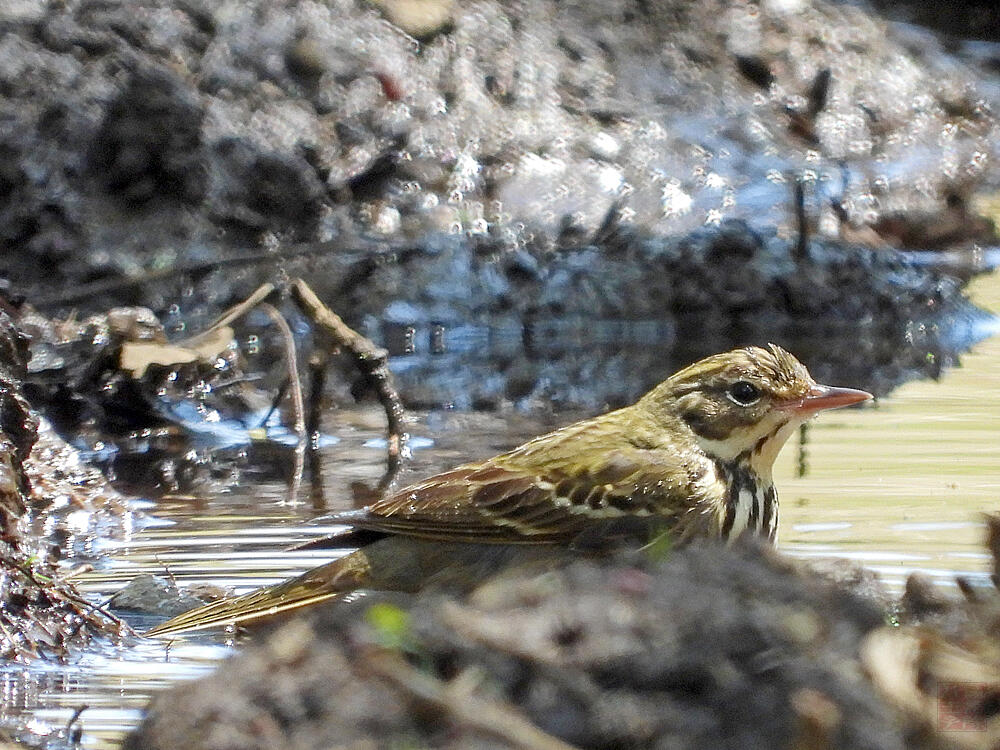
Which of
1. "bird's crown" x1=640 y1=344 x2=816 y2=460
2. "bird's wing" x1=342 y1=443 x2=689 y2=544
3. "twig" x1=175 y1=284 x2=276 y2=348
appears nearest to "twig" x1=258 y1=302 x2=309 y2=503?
"twig" x1=175 y1=284 x2=276 y2=348

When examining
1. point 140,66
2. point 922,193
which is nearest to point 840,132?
point 922,193

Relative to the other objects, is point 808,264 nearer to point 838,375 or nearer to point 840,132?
point 838,375

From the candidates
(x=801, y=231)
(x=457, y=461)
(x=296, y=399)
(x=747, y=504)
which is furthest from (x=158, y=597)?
(x=801, y=231)

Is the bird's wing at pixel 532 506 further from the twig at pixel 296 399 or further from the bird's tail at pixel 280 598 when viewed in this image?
the twig at pixel 296 399

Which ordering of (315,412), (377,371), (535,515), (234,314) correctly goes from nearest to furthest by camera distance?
1. (535,515)
2. (377,371)
3. (315,412)
4. (234,314)

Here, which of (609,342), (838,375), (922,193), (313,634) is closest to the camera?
(313,634)

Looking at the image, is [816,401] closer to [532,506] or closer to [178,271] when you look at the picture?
[532,506]
